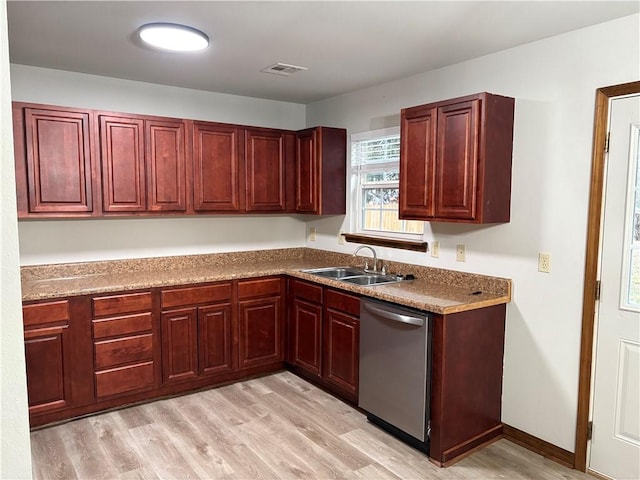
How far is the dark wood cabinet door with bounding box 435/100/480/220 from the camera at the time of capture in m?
2.75

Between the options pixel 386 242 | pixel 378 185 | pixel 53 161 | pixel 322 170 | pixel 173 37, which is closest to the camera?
pixel 173 37

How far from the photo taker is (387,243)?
3.83m

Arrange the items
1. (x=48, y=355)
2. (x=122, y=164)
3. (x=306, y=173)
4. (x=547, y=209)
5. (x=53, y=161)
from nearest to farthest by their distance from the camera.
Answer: (x=547, y=209) → (x=48, y=355) → (x=53, y=161) → (x=122, y=164) → (x=306, y=173)

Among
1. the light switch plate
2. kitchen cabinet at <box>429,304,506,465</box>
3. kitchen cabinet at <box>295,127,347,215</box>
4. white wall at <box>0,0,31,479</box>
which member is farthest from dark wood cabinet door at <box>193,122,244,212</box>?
white wall at <box>0,0,31,479</box>

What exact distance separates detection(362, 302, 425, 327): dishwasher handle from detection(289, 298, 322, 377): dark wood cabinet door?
655 mm

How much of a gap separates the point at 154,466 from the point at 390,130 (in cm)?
286

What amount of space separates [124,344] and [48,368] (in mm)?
474

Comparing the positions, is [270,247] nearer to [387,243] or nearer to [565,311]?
[387,243]

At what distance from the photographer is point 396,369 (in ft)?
9.45

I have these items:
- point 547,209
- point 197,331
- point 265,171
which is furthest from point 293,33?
point 197,331

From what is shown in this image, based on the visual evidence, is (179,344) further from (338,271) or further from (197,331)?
(338,271)

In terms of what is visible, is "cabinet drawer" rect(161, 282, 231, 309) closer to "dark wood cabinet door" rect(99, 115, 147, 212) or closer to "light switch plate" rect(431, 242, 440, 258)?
"dark wood cabinet door" rect(99, 115, 147, 212)

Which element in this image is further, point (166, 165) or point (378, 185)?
point (378, 185)

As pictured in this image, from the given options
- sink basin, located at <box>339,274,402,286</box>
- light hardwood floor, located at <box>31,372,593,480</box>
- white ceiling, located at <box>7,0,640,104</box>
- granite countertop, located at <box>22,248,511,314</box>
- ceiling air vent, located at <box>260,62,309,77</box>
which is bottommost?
light hardwood floor, located at <box>31,372,593,480</box>
